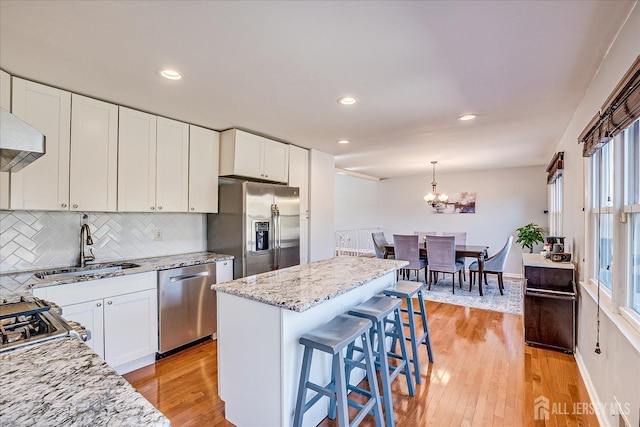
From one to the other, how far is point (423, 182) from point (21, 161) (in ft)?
24.2

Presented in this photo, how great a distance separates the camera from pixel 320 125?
130 inches

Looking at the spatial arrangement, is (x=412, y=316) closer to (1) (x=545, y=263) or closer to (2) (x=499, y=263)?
(1) (x=545, y=263)

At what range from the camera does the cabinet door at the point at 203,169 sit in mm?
3268

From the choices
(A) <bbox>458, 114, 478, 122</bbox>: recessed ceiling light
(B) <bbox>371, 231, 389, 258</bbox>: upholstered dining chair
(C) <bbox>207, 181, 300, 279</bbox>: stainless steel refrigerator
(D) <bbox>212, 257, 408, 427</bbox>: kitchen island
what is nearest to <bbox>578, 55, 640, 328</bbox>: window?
(A) <bbox>458, 114, 478, 122</bbox>: recessed ceiling light

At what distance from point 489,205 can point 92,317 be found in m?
7.06

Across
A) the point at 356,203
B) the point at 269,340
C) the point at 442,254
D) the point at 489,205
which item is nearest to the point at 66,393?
the point at 269,340

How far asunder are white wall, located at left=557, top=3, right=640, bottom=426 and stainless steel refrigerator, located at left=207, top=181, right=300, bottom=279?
2.87m

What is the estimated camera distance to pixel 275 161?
3.89 metres

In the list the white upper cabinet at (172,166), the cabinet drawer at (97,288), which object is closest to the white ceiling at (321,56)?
the white upper cabinet at (172,166)

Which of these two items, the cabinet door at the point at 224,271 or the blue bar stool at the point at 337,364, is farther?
the cabinet door at the point at 224,271

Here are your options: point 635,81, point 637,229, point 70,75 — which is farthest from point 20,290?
point 637,229

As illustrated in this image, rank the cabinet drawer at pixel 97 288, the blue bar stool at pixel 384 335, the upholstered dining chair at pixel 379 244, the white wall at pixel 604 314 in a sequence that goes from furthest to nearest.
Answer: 1. the upholstered dining chair at pixel 379 244
2. the cabinet drawer at pixel 97 288
3. the blue bar stool at pixel 384 335
4. the white wall at pixel 604 314

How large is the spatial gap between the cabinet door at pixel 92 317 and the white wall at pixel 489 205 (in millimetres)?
6739

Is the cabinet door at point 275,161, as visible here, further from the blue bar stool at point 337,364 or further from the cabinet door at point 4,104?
the blue bar stool at point 337,364
